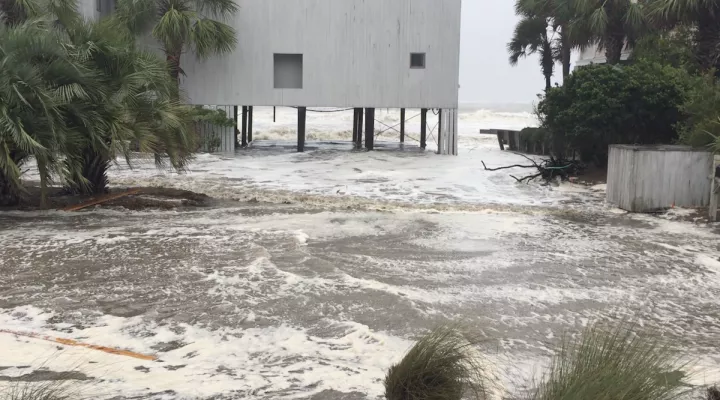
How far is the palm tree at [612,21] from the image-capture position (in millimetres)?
22266

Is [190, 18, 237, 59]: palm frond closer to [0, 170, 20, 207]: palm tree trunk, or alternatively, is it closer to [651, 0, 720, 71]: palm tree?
[0, 170, 20, 207]: palm tree trunk

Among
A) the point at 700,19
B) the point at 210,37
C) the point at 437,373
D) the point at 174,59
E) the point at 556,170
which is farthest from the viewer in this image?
the point at 174,59

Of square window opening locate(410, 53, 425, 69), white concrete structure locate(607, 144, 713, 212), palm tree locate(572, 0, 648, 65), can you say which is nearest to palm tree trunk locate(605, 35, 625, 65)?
palm tree locate(572, 0, 648, 65)

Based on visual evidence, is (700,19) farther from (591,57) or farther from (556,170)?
(591,57)

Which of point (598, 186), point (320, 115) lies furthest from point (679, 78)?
point (320, 115)

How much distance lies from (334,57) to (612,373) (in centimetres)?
2170

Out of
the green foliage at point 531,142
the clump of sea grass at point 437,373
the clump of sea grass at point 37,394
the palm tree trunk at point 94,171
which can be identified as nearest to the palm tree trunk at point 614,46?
the green foliage at point 531,142

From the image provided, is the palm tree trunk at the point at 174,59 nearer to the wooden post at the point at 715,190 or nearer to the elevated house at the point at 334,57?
the elevated house at the point at 334,57

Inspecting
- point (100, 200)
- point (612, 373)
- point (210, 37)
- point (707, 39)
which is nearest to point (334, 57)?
point (210, 37)

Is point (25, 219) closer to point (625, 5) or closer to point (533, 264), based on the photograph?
point (533, 264)

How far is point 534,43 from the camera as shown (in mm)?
35062

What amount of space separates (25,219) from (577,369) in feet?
31.3

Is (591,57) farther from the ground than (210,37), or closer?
farther from the ground

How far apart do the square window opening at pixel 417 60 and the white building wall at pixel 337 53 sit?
0.55 ft
